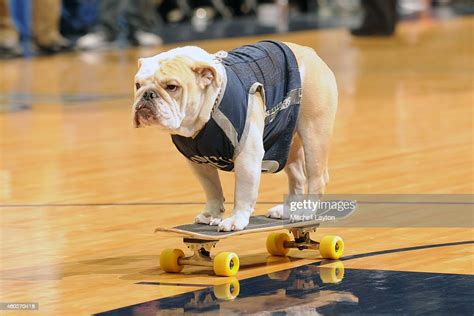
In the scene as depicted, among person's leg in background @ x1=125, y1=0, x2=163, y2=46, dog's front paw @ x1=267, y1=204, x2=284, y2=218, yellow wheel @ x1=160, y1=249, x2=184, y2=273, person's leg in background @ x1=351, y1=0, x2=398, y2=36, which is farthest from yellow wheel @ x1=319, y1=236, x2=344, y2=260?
person's leg in background @ x1=351, y1=0, x2=398, y2=36

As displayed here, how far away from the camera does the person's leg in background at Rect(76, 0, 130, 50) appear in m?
17.3

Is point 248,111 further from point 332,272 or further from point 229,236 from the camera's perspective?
point 332,272

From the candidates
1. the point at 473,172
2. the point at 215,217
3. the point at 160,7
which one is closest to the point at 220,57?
the point at 215,217

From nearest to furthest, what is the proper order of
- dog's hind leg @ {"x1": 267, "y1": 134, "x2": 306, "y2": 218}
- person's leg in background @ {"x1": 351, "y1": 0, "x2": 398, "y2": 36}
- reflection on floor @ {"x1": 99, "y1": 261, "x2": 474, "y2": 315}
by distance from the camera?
reflection on floor @ {"x1": 99, "y1": 261, "x2": 474, "y2": 315}, dog's hind leg @ {"x1": 267, "y1": 134, "x2": 306, "y2": 218}, person's leg in background @ {"x1": 351, "y1": 0, "x2": 398, "y2": 36}

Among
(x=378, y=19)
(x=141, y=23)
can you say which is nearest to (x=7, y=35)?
(x=141, y=23)

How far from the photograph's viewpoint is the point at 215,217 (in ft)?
18.3

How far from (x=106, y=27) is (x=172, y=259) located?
12645 millimetres

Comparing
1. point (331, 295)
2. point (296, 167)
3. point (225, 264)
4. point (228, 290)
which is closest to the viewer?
point (331, 295)

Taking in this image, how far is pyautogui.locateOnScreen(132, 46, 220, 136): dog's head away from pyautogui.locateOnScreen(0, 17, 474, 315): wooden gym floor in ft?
2.12

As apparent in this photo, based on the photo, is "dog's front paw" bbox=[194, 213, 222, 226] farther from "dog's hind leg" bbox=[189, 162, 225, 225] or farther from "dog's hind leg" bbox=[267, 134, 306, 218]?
"dog's hind leg" bbox=[267, 134, 306, 218]

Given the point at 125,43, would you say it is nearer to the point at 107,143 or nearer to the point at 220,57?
the point at 107,143

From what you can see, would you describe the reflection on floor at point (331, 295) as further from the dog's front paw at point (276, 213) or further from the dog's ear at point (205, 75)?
the dog's ear at point (205, 75)

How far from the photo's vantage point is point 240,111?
5.27 metres

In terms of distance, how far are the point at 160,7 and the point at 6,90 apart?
8.41m
